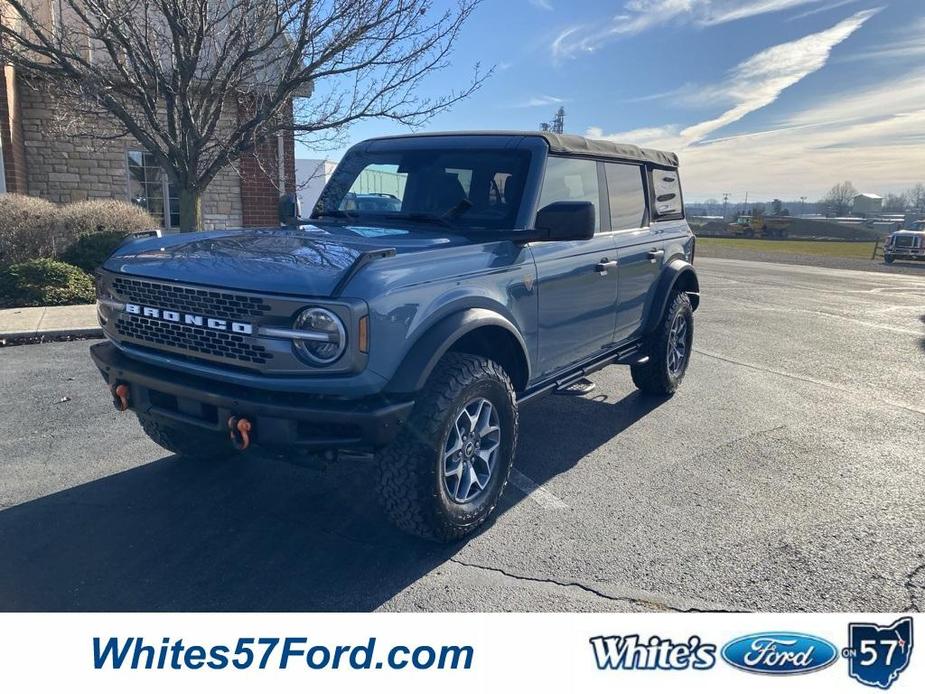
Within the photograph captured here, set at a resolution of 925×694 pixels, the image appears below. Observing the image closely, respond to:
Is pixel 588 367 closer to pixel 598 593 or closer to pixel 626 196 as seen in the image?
pixel 626 196

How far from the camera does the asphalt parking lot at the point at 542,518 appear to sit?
2.85 meters

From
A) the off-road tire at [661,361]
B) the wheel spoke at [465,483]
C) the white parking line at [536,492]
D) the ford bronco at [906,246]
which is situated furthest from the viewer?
the ford bronco at [906,246]

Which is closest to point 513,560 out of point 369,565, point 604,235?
point 369,565

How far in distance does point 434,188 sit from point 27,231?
8.25 m

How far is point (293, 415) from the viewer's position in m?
2.59

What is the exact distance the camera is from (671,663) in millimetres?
2449

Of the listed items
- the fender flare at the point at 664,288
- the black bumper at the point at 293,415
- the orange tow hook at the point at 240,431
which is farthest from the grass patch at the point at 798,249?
the orange tow hook at the point at 240,431

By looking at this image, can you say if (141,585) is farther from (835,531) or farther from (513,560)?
(835,531)

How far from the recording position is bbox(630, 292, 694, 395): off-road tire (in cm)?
A: 547

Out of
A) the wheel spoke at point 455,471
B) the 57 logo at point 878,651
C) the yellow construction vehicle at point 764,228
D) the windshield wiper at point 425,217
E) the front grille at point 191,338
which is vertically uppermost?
the yellow construction vehicle at point 764,228

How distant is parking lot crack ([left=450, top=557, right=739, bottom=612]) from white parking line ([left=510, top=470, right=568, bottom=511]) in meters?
0.73

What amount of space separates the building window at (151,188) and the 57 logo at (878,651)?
47.0 ft

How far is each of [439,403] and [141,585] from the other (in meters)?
1.53

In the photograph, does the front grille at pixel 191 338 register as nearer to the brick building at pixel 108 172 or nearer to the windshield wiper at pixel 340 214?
the windshield wiper at pixel 340 214
